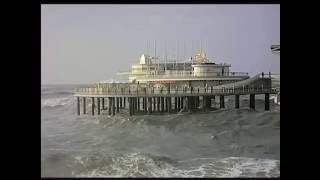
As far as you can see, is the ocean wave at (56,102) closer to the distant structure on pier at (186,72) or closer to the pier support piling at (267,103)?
the distant structure on pier at (186,72)

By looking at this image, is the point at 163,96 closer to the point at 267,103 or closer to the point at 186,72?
the point at 186,72

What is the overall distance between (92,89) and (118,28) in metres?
0.48

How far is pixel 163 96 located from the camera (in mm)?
3629

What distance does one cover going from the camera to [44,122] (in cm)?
355

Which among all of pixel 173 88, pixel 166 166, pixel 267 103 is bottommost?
pixel 166 166

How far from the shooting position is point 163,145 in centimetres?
357

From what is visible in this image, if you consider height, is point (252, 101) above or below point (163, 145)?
above

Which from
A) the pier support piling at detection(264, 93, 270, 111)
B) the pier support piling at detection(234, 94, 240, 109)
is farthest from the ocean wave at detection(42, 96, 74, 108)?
the pier support piling at detection(264, 93, 270, 111)

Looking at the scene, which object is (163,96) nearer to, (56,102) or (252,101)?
(252,101)

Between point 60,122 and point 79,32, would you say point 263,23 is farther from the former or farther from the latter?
point 60,122

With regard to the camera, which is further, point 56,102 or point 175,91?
point 175,91

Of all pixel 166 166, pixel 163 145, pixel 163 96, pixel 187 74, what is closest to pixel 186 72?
pixel 187 74

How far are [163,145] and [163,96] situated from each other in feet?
1.17
